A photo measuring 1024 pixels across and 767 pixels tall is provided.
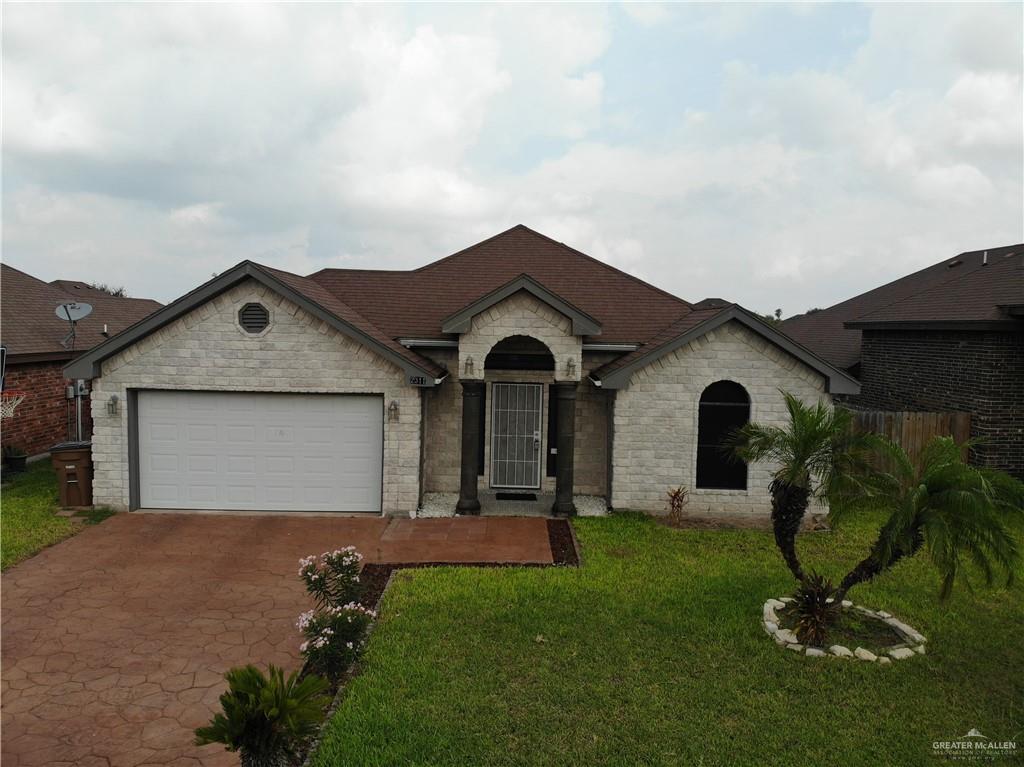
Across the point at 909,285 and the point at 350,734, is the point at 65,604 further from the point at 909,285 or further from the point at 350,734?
the point at 909,285

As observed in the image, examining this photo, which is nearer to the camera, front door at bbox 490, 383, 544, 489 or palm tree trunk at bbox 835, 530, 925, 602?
palm tree trunk at bbox 835, 530, 925, 602

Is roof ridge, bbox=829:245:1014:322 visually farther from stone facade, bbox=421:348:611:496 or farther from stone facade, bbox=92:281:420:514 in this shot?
stone facade, bbox=92:281:420:514

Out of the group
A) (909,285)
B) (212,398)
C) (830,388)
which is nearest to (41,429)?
(212,398)

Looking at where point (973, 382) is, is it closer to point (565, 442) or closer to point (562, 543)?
point (565, 442)

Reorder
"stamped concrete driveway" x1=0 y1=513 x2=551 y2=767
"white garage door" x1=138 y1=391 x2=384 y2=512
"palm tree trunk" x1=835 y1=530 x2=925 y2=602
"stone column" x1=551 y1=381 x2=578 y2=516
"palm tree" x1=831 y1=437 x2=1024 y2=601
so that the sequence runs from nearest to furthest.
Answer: "stamped concrete driveway" x1=0 y1=513 x2=551 y2=767 < "palm tree" x1=831 y1=437 x2=1024 y2=601 < "palm tree trunk" x1=835 y1=530 x2=925 y2=602 < "white garage door" x1=138 y1=391 x2=384 y2=512 < "stone column" x1=551 y1=381 x2=578 y2=516

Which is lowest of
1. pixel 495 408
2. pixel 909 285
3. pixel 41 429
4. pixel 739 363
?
pixel 41 429

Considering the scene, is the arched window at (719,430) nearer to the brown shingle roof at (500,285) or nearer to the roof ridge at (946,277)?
the brown shingle roof at (500,285)

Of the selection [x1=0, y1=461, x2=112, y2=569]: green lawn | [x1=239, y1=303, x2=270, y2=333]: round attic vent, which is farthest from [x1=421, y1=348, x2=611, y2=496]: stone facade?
[x1=0, y1=461, x2=112, y2=569]: green lawn

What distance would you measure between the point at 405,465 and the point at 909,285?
21.3 metres

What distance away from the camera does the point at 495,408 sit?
46.5 ft

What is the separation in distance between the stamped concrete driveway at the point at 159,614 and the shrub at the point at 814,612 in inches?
153

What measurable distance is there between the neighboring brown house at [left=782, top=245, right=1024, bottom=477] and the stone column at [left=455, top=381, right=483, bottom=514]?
998 cm

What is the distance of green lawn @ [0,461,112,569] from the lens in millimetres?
10125

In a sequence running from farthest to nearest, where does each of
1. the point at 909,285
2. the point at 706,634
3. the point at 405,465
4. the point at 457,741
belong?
the point at 909,285, the point at 405,465, the point at 706,634, the point at 457,741
